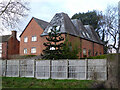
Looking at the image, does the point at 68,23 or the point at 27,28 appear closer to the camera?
the point at 68,23

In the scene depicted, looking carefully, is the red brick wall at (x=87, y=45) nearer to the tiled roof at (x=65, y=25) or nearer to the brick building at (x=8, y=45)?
the tiled roof at (x=65, y=25)

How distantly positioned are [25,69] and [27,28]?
19.9 m

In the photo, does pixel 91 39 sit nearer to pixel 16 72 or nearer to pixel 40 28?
pixel 40 28

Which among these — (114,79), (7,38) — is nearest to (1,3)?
(114,79)

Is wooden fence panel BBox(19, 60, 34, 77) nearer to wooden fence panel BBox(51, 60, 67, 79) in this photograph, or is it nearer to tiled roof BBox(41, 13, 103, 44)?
wooden fence panel BBox(51, 60, 67, 79)

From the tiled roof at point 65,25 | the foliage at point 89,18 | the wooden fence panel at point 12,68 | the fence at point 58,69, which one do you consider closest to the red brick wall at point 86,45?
the tiled roof at point 65,25

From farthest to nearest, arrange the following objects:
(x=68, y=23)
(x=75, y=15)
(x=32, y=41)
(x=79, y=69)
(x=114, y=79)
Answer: (x=75, y=15), (x=32, y=41), (x=68, y=23), (x=79, y=69), (x=114, y=79)

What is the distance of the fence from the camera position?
50.3 ft

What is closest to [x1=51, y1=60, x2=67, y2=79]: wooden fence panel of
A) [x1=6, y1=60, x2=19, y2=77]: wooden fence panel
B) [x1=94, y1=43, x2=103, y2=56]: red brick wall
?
[x1=6, y1=60, x2=19, y2=77]: wooden fence panel

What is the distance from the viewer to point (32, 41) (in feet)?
118

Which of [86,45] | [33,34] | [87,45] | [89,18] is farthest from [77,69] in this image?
[89,18]

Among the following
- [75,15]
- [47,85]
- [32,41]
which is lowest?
[47,85]

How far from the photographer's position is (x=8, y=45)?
41781 millimetres

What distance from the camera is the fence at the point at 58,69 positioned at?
1532cm
